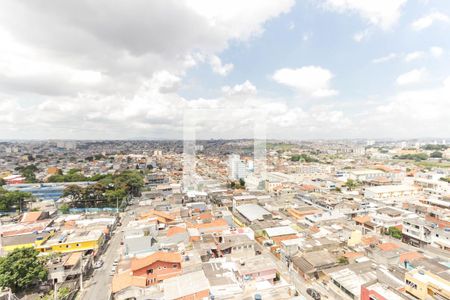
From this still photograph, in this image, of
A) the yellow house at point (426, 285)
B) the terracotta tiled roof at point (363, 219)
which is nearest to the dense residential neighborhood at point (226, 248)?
the yellow house at point (426, 285)

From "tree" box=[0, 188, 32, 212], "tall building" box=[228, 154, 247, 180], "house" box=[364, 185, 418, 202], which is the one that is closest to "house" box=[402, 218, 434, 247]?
"house" box=[364, 185, 418, 202]

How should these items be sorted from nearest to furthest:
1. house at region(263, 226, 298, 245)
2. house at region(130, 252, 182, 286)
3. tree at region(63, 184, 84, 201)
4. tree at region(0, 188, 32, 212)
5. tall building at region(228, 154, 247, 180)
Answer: house at region(130, 252, 182, 286), house at region(263, 226, 298, 245), tree at region(0, 188, 32, 212), tree at region(63, 184, 84, 201), tall building at region(228, 154, 247, 180)

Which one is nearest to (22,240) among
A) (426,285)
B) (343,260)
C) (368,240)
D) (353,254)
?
(343,260)

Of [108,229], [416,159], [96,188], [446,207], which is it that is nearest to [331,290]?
[108,229]

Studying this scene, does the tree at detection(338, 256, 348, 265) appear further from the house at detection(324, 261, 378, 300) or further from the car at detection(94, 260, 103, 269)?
the car at detection(94, 260, 103, 269)

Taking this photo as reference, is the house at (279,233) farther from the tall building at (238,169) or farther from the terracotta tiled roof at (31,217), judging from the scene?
the tall building at (238,169)

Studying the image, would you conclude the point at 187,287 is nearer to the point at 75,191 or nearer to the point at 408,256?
the point at 408,256
